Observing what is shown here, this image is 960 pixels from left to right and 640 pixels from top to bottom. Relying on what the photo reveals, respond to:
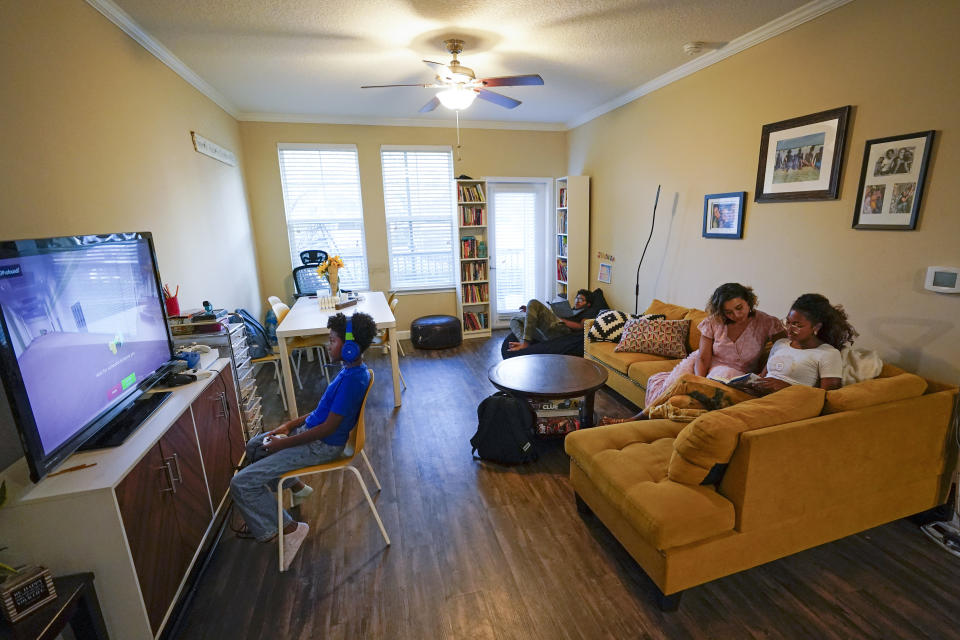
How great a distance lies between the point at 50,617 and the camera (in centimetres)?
116

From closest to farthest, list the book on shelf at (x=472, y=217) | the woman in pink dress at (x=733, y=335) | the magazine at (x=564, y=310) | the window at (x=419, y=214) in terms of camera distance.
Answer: the woman in pink dress at (x=733, y=335), the magazine at (x=564, y=310), the window at (x=419, y=214), the book on shelf at (x=472, y=217)

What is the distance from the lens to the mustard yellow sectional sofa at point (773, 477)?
1.61 meters

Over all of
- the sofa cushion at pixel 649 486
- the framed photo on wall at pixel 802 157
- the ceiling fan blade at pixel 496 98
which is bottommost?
the sofa cushion at pixel 649 486

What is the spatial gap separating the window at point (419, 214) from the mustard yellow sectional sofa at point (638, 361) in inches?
108

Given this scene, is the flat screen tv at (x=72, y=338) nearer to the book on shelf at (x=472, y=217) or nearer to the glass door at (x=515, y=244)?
the book on shelf at (x=472, y=217)

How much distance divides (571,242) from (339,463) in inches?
166

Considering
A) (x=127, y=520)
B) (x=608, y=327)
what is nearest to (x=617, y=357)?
(x=608, y=327)

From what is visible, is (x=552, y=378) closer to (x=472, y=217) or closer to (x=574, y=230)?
(x=574, y=230)

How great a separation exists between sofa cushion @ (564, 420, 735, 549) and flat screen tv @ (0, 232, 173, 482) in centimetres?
203

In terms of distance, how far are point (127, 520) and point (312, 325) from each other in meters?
1.99

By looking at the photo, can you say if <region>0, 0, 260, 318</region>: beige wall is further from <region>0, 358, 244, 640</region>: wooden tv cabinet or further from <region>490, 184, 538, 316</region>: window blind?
<region>490, 184, 538, 316</region>: window blind

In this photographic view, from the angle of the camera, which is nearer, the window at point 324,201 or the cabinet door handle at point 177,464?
the cabinet door handle at point 177,464

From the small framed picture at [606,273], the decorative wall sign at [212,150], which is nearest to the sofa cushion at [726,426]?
the small framed picture at [606,273]

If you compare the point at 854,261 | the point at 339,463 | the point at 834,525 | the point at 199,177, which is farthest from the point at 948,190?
the point at 199,177
